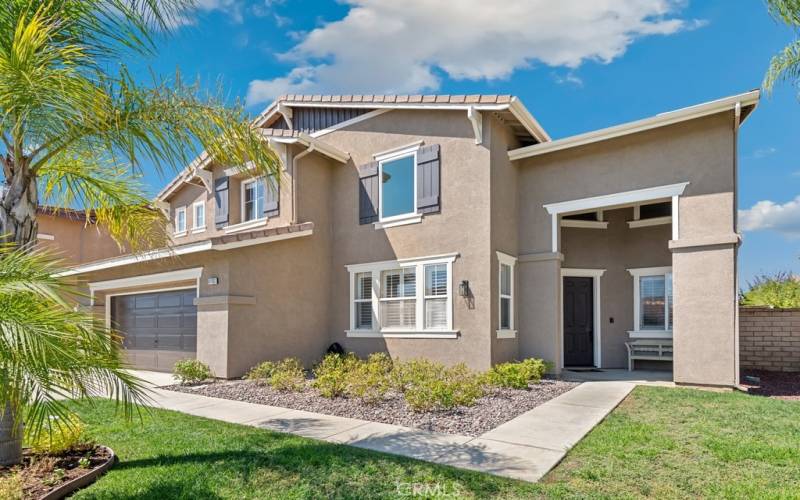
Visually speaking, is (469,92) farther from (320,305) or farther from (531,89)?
(320,305)

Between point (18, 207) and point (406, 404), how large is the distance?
5882 mm

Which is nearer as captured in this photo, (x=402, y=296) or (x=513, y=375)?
(x=513, y=375)

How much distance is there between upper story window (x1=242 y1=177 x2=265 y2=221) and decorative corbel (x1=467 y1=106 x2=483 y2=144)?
21.5ft

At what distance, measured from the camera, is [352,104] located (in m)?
13.1

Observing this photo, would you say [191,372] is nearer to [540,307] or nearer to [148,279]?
[148,279]

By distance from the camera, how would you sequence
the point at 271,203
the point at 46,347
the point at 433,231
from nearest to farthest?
the point at 46,347
the point at 433,231
the point at 271,203

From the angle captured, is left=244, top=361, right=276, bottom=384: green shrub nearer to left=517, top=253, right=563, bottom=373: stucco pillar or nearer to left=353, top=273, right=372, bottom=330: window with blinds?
left=353, top=273, right=372, bottom=330: window with blinds

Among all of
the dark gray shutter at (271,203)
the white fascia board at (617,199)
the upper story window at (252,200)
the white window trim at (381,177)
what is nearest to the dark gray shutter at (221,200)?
the upper story window at (252,200)

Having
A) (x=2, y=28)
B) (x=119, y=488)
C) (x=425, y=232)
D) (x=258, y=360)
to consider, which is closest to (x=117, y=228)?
(x=2, y=28)

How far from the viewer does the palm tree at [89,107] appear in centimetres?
Result: 416

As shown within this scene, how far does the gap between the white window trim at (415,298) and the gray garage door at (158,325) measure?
12.9ft

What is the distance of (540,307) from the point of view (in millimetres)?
11367

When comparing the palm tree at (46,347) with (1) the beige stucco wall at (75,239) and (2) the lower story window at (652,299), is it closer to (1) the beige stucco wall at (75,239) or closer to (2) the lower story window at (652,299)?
(2) the lower story window at (652,299)

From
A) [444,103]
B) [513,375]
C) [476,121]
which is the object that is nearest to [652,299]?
[513,375]
